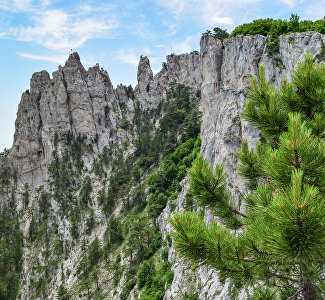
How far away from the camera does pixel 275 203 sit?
2.84 metres

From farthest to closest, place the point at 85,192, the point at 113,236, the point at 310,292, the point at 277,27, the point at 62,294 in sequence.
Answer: the point at 85,192 < the point at 113,236 < the point at 62,294 < the point at 277,27 < the point at 310,292

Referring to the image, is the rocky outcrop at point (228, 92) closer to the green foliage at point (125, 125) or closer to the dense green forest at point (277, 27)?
the dense green forest at point (277, 27)

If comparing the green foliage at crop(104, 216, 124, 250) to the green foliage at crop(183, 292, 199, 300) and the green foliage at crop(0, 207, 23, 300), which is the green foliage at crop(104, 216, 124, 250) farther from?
the green foliage at crop(0, 207, 23, 300)

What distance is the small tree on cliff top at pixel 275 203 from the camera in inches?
113

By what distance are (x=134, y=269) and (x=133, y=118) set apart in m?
49.1

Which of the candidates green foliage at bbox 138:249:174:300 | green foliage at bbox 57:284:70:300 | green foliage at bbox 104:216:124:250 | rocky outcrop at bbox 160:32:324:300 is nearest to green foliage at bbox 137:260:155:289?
green foliage at bbox 138:249:174:300

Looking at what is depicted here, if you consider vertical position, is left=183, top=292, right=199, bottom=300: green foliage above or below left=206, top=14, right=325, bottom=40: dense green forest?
below

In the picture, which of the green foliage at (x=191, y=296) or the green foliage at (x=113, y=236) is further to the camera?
the green foliage at (x=113, y=236)

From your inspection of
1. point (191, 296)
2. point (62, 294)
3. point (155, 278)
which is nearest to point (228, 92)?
point (191, 296)

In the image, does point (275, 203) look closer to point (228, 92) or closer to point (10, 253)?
point (228, 92)

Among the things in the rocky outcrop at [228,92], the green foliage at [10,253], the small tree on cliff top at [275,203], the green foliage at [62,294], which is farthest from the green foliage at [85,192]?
the small tree on cliff top at [275,203]

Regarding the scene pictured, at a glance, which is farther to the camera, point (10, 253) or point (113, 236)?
point (10, 253)

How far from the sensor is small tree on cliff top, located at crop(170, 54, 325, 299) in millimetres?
2859

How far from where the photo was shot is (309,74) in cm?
461
